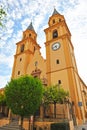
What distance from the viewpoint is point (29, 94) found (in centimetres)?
1700

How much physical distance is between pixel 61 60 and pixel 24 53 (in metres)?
12.8

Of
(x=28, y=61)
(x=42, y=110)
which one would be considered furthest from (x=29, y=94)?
(x=28, y=61)

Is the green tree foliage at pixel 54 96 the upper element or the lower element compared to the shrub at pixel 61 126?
upper

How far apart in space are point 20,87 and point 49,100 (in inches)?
210

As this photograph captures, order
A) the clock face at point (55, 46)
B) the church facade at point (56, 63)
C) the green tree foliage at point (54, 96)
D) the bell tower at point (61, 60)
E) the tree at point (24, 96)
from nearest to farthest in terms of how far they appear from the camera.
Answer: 1. the tree at point (24, 96)
2. the green tree foliage at point (54, 96)
3. the bell tower at point (61, 60)
4. the church facade at point (56, 63)
5. the clock face at point (55, 46)

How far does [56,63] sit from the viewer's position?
28656mm

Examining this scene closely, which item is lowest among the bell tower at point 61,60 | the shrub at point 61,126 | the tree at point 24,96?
the shrub at point 61,126

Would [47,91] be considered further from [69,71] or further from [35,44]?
[35,44]

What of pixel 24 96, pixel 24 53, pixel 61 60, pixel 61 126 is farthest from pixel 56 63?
pixel 61 126

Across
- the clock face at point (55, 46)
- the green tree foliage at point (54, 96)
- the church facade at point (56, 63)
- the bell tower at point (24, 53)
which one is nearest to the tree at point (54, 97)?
the green tree foliage at point (54, 96)

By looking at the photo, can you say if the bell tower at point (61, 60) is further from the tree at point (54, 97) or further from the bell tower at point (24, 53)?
the bell tower at point (24, 53)

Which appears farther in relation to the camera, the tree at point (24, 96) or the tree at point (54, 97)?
the tree at point (54, 97)

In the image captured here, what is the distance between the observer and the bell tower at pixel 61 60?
24250 millimetres

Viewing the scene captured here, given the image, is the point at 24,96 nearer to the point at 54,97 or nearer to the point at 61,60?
the point at 54,97
